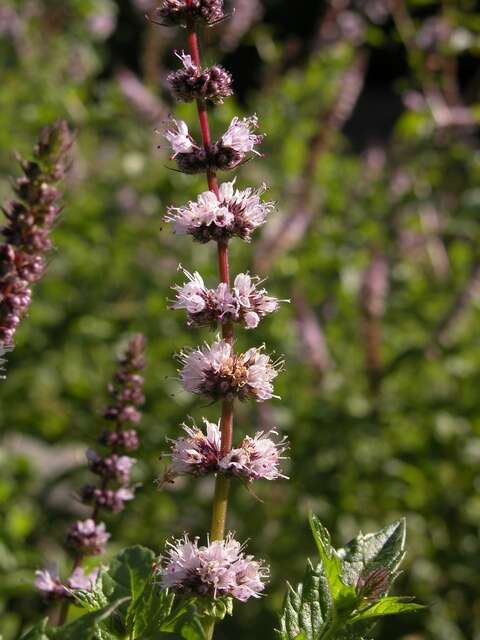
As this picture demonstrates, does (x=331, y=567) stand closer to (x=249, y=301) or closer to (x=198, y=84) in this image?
(x=249, y=301)

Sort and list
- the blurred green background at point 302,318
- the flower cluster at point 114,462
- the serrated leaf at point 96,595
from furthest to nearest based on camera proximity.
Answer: the blurred green background at point 302,318, the flower cluster at point 114,462, the serrated leaf at point 96,595

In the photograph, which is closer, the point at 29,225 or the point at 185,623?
the point at 185,623

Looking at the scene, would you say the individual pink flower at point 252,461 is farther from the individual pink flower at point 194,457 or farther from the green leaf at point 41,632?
the green leaf at point 41,632

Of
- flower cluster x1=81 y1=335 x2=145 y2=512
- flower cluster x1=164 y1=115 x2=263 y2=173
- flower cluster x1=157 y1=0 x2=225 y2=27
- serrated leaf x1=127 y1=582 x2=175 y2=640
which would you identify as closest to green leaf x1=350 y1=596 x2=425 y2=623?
serrated leaf x1=127 y1=582 x2=175 y2=640

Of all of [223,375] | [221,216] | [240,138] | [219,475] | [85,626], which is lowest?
[85,626]

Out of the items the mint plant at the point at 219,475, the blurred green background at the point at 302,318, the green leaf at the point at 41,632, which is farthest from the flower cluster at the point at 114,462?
the blurred green background at the point at 302,318

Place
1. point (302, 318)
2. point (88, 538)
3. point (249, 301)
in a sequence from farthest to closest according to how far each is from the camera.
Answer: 1. point (302, 318)
2. point (88, 538)
3. point (249, 301)

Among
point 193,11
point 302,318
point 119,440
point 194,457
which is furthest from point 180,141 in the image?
point 302,318
